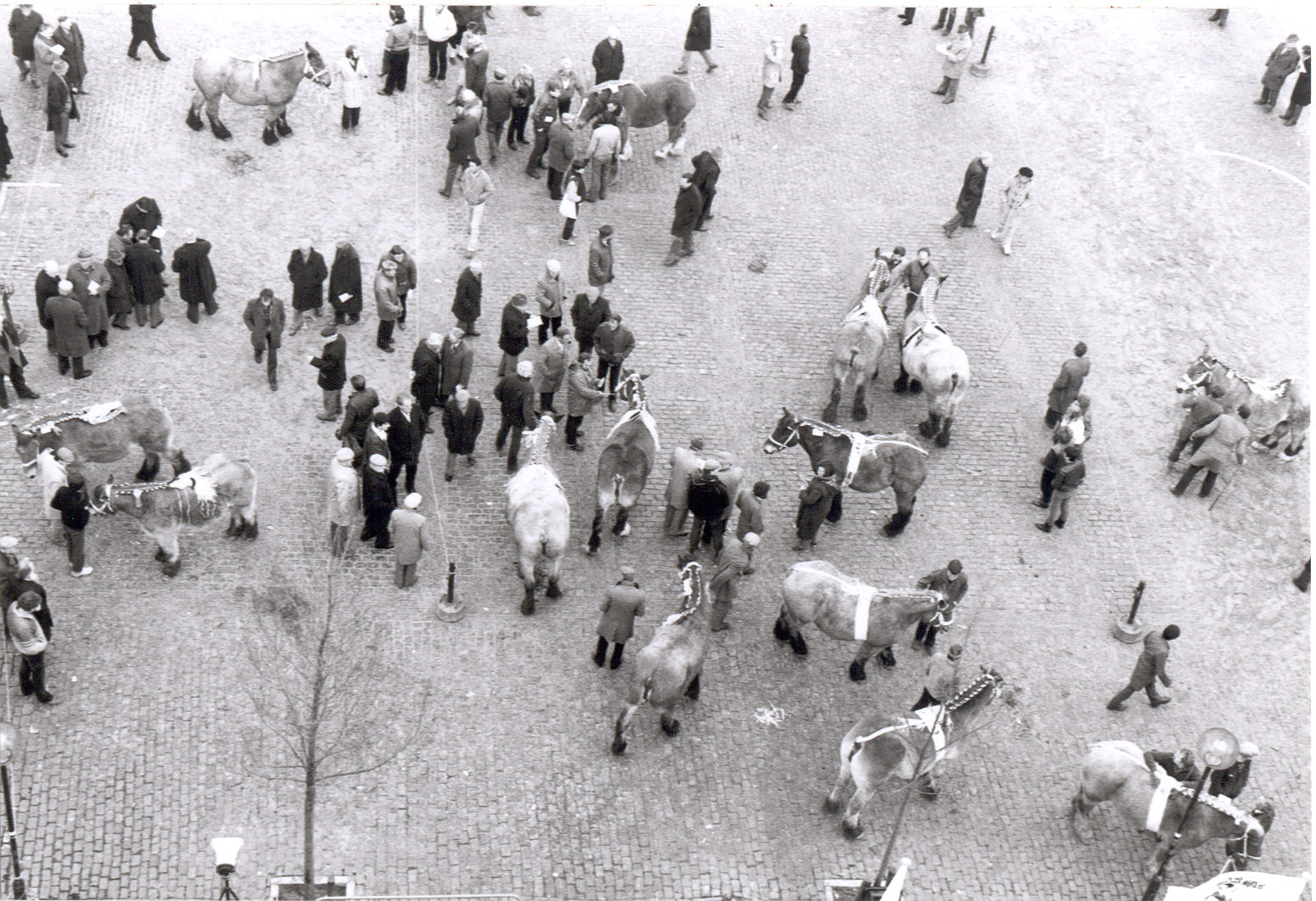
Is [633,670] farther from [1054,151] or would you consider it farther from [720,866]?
[1054,151]

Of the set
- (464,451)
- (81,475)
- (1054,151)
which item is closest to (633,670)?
(464,451)

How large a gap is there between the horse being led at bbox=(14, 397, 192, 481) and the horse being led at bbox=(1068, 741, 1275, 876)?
1184cm

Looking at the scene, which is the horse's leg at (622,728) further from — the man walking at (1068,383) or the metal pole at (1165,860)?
the man walking at (1068,383)

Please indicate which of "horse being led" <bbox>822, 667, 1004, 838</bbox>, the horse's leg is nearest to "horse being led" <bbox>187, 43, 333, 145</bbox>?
the horse's leg

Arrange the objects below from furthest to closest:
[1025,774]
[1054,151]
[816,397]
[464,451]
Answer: [1054,151]
[816,397]
[464,451]
[1025,774]

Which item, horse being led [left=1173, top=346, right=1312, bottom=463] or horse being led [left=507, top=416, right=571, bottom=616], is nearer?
horse being led [left=507, top=416, right=571, bottom=616]

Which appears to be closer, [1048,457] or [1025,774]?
[1025,774]

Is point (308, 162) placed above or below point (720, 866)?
above

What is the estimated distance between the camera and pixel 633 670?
20.5 meters

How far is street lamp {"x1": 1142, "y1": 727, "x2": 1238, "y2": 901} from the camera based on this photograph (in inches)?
736

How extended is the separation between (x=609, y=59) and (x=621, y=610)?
489 inches

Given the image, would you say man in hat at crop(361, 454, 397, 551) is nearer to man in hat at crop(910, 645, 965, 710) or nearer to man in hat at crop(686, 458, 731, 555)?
man in hat at crop(686, 458, 731, 555)

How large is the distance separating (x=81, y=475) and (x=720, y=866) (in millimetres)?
8807

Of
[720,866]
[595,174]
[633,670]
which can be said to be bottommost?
[720,866]
